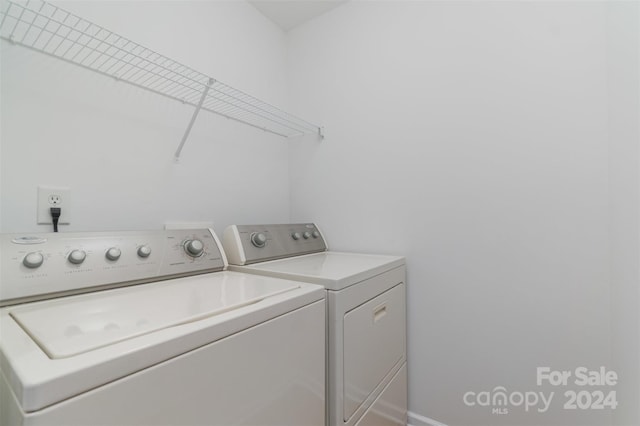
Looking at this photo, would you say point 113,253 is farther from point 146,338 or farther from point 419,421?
point 419,421

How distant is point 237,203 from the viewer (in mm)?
1604

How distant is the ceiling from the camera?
1735mm

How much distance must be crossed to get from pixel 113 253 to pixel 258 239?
55cm

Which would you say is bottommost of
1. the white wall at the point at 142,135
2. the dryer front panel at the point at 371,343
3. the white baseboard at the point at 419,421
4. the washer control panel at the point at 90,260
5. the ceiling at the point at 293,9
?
the white baseboard at the point at 419,421

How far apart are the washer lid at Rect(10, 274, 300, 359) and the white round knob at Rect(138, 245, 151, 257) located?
119mm

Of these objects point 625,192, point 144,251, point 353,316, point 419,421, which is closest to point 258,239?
point 144,251

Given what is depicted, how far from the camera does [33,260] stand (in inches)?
29.4

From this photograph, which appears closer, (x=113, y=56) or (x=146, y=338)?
(x=146, y=338)

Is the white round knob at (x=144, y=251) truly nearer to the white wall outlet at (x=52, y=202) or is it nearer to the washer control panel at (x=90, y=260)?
the washer control panel at (x=90, y=260)

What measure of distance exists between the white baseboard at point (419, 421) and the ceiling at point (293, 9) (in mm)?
2295

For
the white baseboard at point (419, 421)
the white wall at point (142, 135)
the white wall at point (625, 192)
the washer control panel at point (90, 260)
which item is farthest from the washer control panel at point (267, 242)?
the white wall at point (625, 192)

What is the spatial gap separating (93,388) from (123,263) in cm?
57

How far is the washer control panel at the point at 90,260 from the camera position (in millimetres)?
724

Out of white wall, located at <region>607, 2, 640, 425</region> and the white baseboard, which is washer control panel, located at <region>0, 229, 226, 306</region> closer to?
the white baseboard
